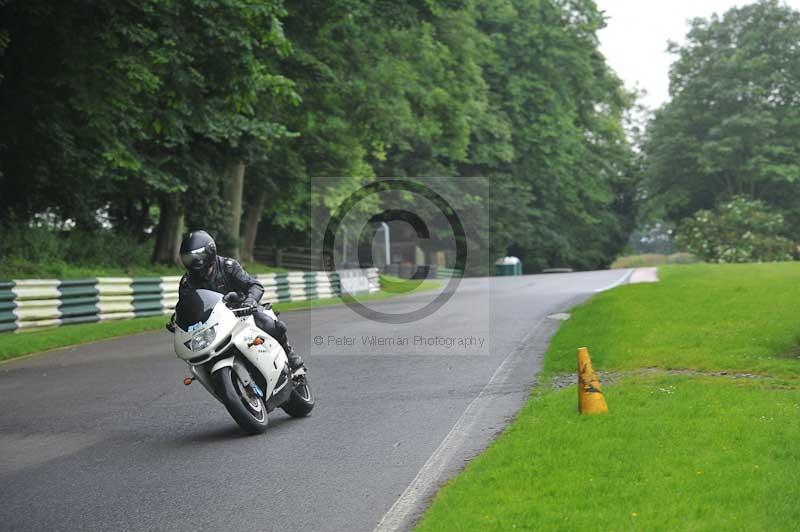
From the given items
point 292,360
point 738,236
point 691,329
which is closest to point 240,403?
point 292,360

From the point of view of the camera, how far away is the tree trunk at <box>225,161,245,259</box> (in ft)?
105

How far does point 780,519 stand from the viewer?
5.24 metres

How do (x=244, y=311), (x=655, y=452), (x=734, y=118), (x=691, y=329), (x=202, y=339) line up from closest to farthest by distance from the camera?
Result: (x=655, y=452) → (x=202, y=339) → (x=244, y=311) → (x=691, y=329) → (x=734, y=118)

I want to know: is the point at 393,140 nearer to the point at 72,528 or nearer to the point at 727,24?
the point at 72,528

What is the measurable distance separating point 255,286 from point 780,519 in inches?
204

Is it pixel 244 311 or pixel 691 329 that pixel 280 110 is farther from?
pixel 244 311

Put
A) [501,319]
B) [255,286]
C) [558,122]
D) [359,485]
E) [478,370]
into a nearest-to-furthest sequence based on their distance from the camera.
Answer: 1. [359,485]
2. [255,286]
3. [478,370]
4. [501,319]
5. [558,122]

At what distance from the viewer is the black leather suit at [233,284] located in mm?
8945

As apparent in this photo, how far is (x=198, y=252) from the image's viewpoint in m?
8.62

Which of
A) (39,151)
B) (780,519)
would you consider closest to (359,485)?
(780,519)

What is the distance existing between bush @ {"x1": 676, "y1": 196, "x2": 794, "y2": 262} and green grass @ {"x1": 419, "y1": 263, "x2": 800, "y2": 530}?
3769cm

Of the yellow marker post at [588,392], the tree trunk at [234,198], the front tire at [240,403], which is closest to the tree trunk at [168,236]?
the tree trunk at [234,198]

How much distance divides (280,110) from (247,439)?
81.3ft

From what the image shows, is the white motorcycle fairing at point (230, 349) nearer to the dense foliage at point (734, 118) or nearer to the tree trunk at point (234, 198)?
the tree trunk at point (234, 198)
